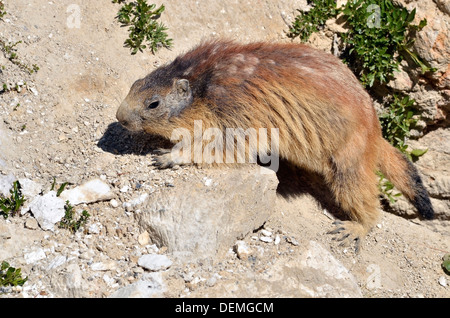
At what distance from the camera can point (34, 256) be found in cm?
586

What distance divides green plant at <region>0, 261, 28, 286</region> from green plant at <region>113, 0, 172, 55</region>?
450cm

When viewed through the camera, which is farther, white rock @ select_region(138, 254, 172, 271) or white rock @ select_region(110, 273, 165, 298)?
white rock @ select_region(138, 254, 172, 271)

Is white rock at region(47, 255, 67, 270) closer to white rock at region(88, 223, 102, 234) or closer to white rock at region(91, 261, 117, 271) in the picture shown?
white rock at region(91, 261, 117, 271)

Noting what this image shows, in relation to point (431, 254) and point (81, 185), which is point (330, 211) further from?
point (81, 185)

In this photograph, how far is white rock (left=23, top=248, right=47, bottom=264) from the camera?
5.83m

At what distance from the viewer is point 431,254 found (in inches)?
A: 305

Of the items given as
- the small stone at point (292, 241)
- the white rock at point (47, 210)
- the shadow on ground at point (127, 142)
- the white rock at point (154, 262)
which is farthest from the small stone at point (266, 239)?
the white rock at point (47, 210)

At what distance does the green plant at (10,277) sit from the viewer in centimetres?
545

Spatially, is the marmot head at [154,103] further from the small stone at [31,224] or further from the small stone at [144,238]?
the small stone at [31,224]

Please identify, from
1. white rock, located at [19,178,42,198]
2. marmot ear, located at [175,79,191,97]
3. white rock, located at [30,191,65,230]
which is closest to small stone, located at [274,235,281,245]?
marmot ear, located at [175,79,191,97]

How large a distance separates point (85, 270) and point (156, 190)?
57.9 inches

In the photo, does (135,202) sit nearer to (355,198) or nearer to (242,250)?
(242,250)

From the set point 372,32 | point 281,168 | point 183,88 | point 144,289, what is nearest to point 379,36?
point 372,32

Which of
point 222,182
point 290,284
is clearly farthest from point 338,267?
point 222,182
